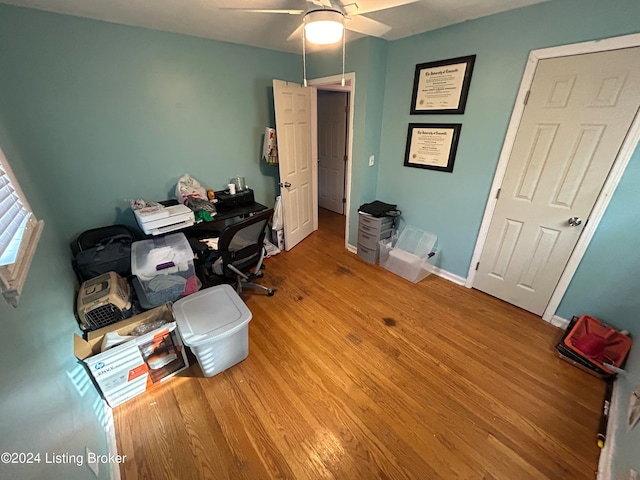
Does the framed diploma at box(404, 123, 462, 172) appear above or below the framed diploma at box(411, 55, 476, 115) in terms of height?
below

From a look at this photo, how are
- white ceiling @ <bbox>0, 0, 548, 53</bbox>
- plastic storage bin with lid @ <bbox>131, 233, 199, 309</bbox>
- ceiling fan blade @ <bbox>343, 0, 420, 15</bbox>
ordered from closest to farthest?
ceiling fan blade @ <bbox>343, 0, 420, 15</bbox>
white ceiling @ <bbox>0, 0, 548, 53</bbox>
plastic storage bin with lid @ <bbox>131, 233, 199, 309</bbox>

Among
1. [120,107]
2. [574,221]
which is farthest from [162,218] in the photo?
[574,221]

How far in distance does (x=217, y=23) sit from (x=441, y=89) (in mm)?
1987

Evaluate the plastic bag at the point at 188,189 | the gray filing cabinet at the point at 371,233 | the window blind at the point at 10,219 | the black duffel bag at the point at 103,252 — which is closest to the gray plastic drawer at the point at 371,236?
the gray filing cabinet at the point at 371,233

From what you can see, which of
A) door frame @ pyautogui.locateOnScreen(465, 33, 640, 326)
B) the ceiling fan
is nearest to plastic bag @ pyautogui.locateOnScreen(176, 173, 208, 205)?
the ceiling fan

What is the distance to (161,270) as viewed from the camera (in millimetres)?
2008

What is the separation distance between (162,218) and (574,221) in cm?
319

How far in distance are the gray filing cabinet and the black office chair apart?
4.11 feet

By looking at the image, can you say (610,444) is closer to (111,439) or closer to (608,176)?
(608,176)

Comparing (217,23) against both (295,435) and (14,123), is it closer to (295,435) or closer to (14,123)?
(14,123)

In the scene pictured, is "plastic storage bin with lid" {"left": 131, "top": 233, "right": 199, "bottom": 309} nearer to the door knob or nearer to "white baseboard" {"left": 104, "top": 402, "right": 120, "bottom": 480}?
"white baseboard" {"left": 104, "top": 402, "right": 120, "bottom": 480}

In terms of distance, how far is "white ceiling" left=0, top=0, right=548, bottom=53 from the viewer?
65.3 inches

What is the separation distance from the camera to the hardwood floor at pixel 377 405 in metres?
1.31

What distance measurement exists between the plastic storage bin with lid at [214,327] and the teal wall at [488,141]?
2.16 meters
